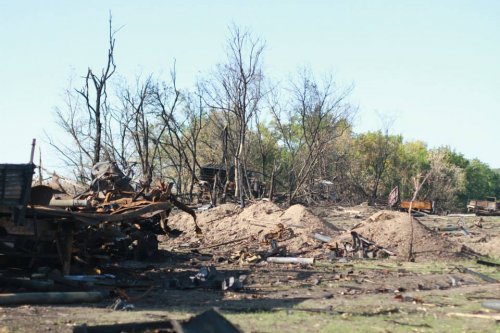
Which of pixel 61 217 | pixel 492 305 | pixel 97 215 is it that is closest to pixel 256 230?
pixel 97 215

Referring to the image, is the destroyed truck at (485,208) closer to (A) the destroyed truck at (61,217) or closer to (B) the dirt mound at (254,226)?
(B) the dirt mound at (254,226)

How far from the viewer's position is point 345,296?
1237cm

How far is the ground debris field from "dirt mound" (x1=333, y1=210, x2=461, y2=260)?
32mm

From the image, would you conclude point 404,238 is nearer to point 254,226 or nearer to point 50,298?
point 254,226

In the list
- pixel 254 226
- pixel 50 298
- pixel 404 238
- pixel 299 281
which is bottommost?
pixel 50 298

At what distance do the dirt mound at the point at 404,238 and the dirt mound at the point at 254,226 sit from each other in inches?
67.4

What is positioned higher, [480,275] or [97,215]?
[97,215]

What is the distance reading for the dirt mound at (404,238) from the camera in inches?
797

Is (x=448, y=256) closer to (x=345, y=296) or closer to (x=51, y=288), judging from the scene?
(x=345, y=296)

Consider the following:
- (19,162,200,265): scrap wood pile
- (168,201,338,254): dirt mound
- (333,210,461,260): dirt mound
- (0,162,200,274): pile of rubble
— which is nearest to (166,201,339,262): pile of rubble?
(168,201,338,254): dirt mound

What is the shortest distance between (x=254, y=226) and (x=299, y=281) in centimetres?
1077

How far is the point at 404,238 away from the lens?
2091 cm

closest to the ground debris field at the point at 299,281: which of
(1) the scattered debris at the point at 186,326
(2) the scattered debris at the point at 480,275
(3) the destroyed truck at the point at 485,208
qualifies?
(2) the scattered debris at the point at 480,275

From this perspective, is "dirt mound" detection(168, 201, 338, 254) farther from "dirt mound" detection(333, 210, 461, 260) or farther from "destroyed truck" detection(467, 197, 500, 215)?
"destroyed truck" detection(467, 197, 500, 215)
